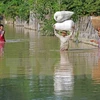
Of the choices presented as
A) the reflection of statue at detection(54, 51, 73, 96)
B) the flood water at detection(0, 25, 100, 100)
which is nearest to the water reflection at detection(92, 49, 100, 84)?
the flood water at detection(0, 25, 100, 100)

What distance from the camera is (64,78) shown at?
15.0 meters

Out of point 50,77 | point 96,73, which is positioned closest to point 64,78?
point 50,77

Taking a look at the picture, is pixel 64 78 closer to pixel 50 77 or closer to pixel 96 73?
pixel 50 77

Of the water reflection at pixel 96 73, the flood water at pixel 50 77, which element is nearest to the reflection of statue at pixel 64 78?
the flood water at pixel 50 77

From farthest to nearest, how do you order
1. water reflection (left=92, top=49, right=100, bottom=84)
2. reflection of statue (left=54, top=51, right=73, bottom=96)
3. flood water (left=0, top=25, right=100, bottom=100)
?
water reflection (left=92, top=49, right=100, bottom=84)
reflection of statue (left=54, top=51, right=73, bottom=96)
flood water (left=0, top=25, right=100, bottom=100)

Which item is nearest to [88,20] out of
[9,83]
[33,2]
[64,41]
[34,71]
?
[33,2]

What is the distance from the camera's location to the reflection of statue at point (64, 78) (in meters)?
12.9

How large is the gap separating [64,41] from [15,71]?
8.16 meters

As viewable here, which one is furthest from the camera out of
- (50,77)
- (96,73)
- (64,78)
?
(96,73)

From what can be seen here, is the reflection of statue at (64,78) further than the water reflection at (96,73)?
No

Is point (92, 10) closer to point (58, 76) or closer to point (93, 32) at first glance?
point (93, 32)

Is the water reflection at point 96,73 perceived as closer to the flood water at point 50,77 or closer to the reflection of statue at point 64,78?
the flood water at point 50,77

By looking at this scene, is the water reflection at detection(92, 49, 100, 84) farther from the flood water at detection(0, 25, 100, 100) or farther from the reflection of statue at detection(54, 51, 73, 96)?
the reflection of statue at detection(54, 51, 73, 96)

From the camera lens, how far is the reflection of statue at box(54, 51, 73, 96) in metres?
12.9
